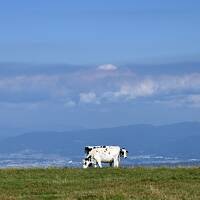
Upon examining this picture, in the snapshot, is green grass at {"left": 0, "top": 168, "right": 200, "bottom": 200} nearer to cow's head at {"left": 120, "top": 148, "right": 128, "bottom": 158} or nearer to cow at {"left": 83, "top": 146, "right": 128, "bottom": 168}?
cow at {"left": 83, "top": 146, "right": 128, "bottom": 168}

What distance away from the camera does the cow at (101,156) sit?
5078 cm

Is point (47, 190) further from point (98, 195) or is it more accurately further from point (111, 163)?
point (111, 163)

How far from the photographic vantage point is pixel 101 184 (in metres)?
35.4

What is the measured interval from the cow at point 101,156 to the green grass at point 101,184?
8.82 m

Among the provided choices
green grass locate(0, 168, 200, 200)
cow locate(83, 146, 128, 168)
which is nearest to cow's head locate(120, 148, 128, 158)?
cow locate(83, 146, 128, 168)

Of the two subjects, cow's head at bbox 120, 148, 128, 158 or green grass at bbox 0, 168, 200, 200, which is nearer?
green grass at bbox 0, 168, 200, 200

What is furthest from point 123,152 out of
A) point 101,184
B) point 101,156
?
point 101,184

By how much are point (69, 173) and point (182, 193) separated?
996 centimetres

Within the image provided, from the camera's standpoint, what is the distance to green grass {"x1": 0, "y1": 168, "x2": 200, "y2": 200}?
1235 inches

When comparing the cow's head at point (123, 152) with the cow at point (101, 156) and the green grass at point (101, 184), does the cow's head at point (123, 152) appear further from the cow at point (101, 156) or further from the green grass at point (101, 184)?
the green grass at point (101, 184)

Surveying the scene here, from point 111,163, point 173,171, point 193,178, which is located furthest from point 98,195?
point 111,163

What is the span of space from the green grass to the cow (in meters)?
8.82

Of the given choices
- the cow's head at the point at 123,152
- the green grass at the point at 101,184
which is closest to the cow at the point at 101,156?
the cow's head at the point at 123,152

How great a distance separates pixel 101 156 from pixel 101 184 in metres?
15.4
